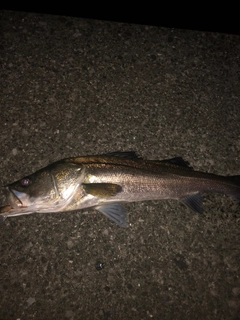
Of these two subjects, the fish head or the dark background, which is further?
the dark background

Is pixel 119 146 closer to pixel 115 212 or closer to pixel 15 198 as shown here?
pixel 115 212

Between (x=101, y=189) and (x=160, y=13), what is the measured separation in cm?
244

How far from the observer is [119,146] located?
10.1 ft

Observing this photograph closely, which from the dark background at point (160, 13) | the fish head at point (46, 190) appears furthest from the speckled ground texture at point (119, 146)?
the fish head at point (46, 190)

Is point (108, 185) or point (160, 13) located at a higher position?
point (160, 13)

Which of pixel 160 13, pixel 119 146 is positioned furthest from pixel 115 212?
pixel 160 13

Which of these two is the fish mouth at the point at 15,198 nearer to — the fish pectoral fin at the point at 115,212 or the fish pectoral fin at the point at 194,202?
the fish pectoral fin at the point at 115,212

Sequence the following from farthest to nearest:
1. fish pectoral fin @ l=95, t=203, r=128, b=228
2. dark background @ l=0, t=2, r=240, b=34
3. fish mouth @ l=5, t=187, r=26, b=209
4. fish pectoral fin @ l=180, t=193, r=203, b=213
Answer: dark background @ l=0, t=2, r=240, b=34
fish pectoral fin @ l=180, t=193, r=203, b=213
fish pectoral fin @ l=95, t=203, r=128, b=228
fish mouth @ l=5, t=187, r=26, b=209

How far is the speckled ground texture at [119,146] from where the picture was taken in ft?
8.71

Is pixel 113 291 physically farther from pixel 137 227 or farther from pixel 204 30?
pixel 204 30

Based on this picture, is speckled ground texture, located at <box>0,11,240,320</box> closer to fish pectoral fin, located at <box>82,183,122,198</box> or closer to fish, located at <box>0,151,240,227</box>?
fish, located at <box>0,151,240,227</box>

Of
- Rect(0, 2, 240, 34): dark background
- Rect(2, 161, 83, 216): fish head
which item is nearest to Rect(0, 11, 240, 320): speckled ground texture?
Rect(0, 2, 240, 34): dark background

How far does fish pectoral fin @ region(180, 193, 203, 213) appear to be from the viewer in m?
2.71

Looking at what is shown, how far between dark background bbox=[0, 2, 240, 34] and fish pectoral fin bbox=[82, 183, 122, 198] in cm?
229
